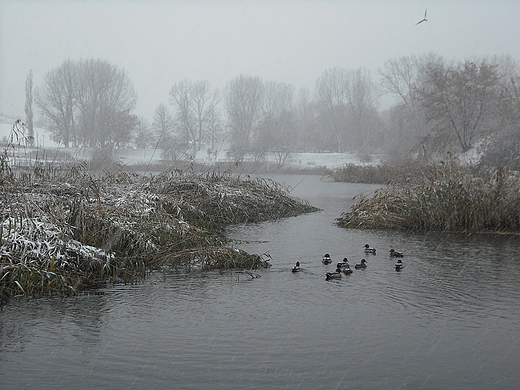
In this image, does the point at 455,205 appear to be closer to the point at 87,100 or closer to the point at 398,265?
the point at 398,265

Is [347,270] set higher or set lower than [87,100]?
lower

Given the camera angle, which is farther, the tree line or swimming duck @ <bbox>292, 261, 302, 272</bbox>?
the tree line

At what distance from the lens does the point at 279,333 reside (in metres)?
6.10

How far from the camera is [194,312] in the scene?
6.74m

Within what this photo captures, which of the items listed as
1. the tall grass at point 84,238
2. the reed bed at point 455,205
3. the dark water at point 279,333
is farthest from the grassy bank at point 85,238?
the reed bed at point 455,205

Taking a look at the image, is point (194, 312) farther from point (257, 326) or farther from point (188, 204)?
point (188, 204)

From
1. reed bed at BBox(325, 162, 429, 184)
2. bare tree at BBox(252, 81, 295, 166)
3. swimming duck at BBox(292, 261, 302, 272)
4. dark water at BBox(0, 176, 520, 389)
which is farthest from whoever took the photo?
bare tree at BBox(252, 81, 295, 166)

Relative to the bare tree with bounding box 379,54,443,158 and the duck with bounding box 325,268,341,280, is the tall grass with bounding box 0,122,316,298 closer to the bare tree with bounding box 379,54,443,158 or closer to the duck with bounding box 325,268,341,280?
the duck with bounding box 325,268,341,280

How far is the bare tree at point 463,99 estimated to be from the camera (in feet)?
119

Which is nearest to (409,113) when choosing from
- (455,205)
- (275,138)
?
(275,138)

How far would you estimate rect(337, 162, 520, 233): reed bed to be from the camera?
42.1 feet

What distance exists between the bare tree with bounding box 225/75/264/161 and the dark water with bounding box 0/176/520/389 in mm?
52527

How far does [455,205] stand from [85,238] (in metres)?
8.39

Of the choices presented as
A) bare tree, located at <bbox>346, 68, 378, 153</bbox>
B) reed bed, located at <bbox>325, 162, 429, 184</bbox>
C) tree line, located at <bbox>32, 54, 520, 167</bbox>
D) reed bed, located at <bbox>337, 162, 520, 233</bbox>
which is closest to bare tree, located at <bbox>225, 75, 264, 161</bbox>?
tree line, located at <bbox>32, 54, 520, 167</bbox>
